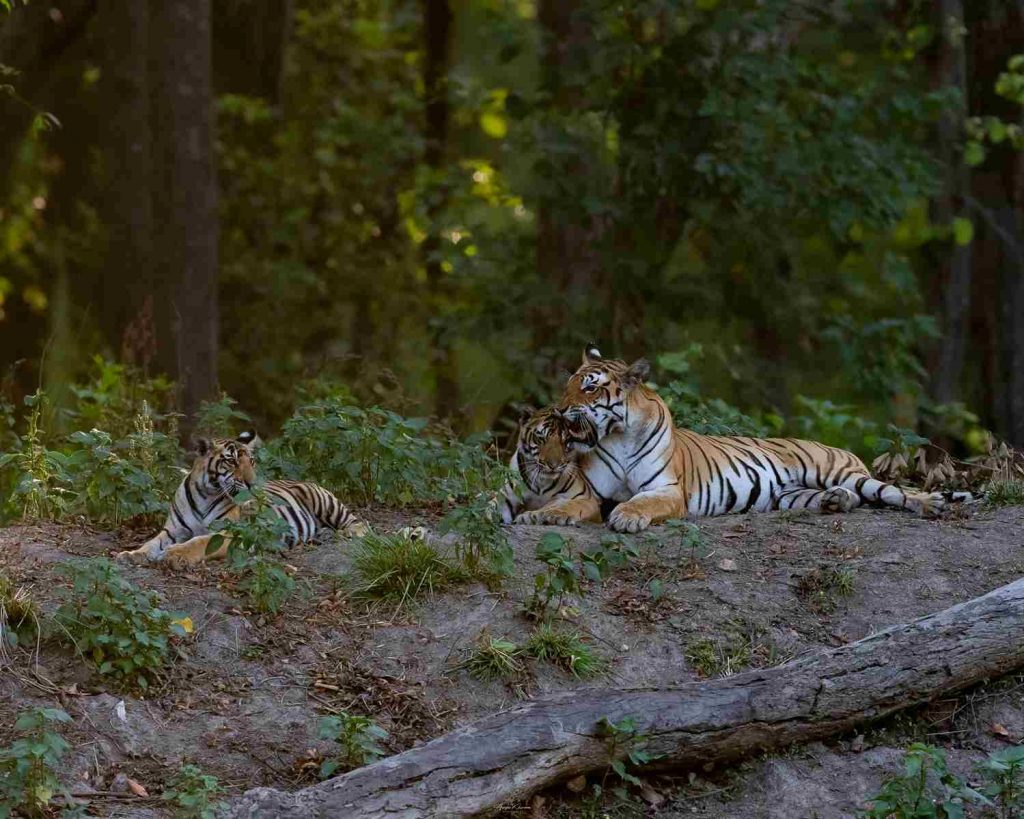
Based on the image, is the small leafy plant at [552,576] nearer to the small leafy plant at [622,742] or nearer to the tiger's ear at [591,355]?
the small leafy plant at [622,742]

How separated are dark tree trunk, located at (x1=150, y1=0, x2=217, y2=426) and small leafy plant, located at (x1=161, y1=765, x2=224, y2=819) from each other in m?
6.01

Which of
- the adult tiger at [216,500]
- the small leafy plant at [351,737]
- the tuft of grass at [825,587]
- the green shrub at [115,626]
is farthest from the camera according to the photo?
the adult tiger at [216,500]

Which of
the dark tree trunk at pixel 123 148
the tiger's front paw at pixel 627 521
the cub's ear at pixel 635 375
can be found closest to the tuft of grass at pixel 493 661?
the tiger's front paw at pixel 627 521

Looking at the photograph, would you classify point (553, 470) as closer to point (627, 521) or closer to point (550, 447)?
point (550, 447)

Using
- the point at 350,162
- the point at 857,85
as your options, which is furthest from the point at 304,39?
the point at 857,85

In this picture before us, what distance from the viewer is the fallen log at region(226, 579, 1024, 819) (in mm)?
4969

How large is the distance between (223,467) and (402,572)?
95 centimetres

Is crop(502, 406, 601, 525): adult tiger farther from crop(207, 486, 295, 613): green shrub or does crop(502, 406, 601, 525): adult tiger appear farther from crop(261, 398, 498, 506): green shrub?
crop(207, 486, 295, 613): green shrub

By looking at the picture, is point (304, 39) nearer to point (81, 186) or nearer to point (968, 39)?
point (81, 186)

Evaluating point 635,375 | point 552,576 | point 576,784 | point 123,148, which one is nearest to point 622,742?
point 576,784

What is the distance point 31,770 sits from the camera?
4.86 meters

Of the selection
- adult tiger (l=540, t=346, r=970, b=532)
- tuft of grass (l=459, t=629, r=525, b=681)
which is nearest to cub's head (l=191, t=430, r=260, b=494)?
tuft of grass (l=459, t=629, r=525, b=681)

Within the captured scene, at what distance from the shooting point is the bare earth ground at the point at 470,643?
5.45 m

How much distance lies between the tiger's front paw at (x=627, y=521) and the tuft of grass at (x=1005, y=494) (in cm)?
174
